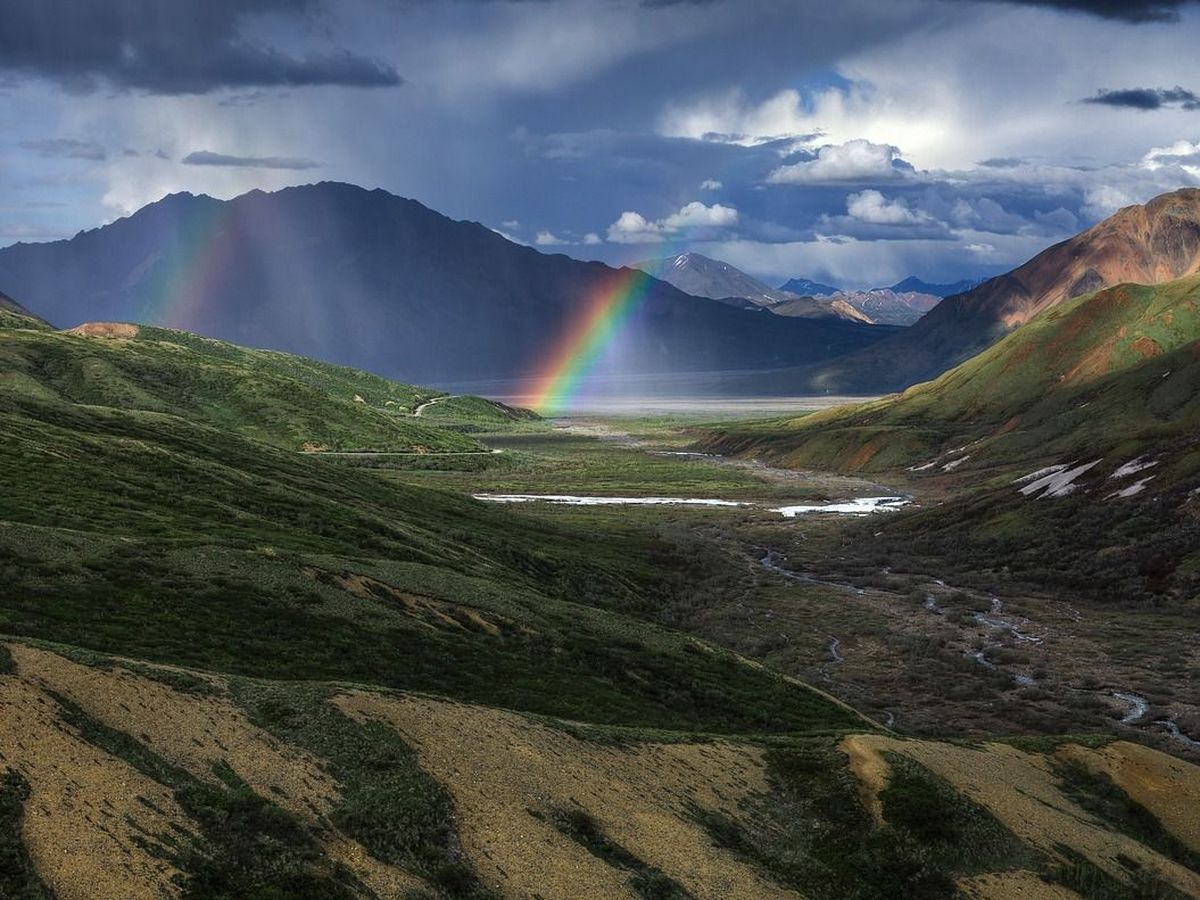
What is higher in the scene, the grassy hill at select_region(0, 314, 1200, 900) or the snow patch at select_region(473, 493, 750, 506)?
the grassy hill at select_region(0, 314, 1200, 900)

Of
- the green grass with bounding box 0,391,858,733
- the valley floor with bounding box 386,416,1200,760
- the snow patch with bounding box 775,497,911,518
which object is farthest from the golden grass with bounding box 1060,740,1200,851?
the snow patch with bounding box 775,497,911,518

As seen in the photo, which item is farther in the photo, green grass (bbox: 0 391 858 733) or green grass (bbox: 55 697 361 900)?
green grass (bbox: 0 391 858 733)

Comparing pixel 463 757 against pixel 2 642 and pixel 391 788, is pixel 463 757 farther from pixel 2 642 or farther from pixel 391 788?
pixel 2 642

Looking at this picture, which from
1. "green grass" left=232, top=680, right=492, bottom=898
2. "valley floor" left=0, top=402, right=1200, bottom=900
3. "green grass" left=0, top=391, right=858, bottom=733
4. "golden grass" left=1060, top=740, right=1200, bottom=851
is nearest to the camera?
"valley floor" left=0, top=402, right=1200, bottom=900

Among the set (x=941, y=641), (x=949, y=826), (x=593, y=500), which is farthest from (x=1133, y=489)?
(x=949, y=826)

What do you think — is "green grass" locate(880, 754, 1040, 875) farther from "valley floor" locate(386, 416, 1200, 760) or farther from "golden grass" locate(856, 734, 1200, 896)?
"valley floor" locate(386, 416, 1200, 760)

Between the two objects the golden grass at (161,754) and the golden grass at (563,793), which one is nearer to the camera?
the golden grass at (161,754)

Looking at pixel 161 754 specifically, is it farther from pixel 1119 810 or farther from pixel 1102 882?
pixel 1119 810

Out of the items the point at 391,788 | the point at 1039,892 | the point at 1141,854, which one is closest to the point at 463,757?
the point at 391,788

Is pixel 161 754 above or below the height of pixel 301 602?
above

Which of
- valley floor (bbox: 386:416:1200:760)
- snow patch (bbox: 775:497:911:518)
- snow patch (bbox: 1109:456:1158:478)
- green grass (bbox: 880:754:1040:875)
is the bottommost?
snow patch (bbox: 775:497:911:518)

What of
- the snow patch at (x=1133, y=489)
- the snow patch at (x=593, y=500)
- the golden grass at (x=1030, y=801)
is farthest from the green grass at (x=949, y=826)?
the snow patch at (x=593, y=500)

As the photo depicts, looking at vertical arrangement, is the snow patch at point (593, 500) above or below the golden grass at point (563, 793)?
below

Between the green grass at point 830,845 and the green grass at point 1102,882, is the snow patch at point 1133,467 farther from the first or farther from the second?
the green grass at point 830,845
